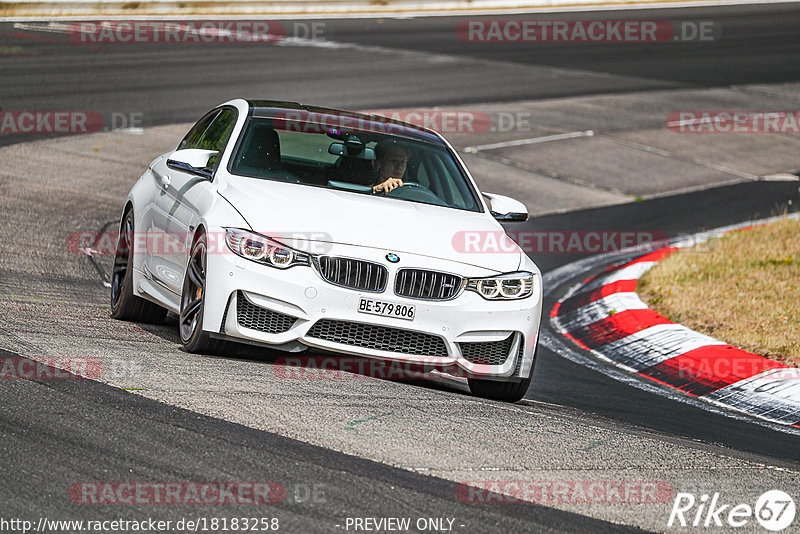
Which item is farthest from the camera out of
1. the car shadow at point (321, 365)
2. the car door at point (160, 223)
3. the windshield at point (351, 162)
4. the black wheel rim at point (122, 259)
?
the black wheel rim at point (122, 259)

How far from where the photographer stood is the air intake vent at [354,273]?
6.51m

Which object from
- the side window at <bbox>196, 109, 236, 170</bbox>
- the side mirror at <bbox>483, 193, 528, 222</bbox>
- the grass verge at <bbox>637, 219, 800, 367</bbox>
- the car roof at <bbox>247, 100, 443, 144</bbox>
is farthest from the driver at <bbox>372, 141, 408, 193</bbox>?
the grass verge at <bbox>637, 219, 800, 367</bbox>

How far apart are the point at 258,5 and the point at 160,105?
13809mm

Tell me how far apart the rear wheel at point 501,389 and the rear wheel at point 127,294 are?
2.27 m

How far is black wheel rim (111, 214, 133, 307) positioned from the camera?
8.26 metres

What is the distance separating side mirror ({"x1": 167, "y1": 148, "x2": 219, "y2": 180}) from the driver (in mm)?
1063

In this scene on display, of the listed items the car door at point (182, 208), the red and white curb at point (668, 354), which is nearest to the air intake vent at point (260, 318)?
the car door at point (182, 208)

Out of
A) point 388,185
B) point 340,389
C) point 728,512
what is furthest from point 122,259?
point 728,512

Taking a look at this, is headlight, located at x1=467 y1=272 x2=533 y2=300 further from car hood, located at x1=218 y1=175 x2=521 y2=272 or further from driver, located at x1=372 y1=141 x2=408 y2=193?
driver, located at x1=372 y1=141 x2=408 y2=193

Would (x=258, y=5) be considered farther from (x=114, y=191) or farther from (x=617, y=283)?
(x=617, y=283)

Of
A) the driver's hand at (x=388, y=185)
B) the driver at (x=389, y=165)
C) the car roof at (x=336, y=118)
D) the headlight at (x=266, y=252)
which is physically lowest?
the headlight at (x=266, y=252)

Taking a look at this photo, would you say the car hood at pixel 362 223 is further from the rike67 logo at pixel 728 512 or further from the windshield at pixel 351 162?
the rike67 logo at pixel 728 512

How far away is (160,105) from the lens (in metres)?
18.4

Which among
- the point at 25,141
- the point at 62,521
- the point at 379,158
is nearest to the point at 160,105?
the point at 25,141
